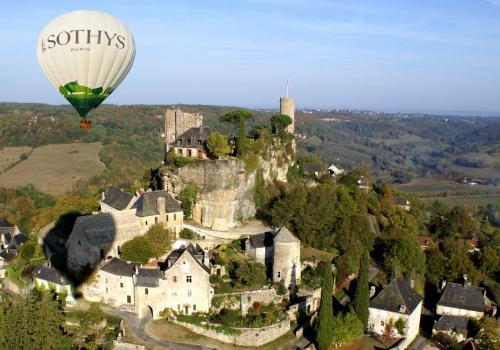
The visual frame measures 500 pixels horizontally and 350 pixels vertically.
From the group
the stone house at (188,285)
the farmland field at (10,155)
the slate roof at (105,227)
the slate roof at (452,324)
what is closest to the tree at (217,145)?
the slate roof at (105,227)

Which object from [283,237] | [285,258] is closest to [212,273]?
[285,258]

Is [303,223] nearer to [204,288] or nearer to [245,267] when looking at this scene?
[245,267]

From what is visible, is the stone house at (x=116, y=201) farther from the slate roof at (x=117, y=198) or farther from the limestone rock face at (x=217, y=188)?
the limestone rock face at (x=217, y=188)

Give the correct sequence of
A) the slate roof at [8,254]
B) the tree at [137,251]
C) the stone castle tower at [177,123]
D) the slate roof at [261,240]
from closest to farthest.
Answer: the tree at [137,251]
the slate roof at [261,240]
the slate roof at [8,254]
the stone castle tower at [177,123]

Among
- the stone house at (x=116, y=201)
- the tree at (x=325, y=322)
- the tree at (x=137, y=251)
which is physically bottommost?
the tree at (x=325, y=322)

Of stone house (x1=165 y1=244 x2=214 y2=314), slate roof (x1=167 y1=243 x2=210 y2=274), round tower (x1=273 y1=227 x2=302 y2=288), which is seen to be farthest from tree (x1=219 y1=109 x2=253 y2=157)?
stone house (x1=165 y1=244 x2=214 y2=314)

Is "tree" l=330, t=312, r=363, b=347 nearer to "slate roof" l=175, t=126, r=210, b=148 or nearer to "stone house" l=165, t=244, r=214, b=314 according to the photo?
"stone house" l=165, t=244, r=214, b=314

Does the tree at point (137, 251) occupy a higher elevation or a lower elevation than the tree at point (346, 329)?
higher
